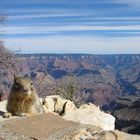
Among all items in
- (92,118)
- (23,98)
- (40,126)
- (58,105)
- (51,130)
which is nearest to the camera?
(51,130)

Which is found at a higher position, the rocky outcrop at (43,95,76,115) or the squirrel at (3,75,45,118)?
the squirrel at (3,75,45,118)

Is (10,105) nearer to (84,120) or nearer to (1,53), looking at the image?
(84,120)

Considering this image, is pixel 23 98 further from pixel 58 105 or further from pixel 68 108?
pixel 58 105

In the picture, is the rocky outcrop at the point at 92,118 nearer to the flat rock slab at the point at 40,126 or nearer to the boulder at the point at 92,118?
the boulder at the point at 92,118

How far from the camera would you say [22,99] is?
638 inches

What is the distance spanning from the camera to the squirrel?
16.2 meters

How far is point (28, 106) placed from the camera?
16312 millimetres

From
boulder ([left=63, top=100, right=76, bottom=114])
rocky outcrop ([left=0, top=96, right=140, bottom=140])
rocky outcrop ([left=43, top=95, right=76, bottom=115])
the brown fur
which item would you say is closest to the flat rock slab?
rocky outcrop ([left=0, top=96, right=140, bottom=140])

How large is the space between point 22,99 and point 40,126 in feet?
10.4

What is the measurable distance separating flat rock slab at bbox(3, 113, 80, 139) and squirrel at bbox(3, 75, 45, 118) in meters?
1.81

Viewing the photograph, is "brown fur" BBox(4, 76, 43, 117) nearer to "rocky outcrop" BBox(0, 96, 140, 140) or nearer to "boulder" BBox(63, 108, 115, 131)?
"rocky outcrop" BBox(0, 96, 140, 140)

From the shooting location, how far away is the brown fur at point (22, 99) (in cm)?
1619

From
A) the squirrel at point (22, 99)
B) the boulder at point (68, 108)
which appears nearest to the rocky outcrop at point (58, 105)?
the boulder at point (68, 108)

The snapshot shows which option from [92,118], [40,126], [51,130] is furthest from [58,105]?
[51,130]
